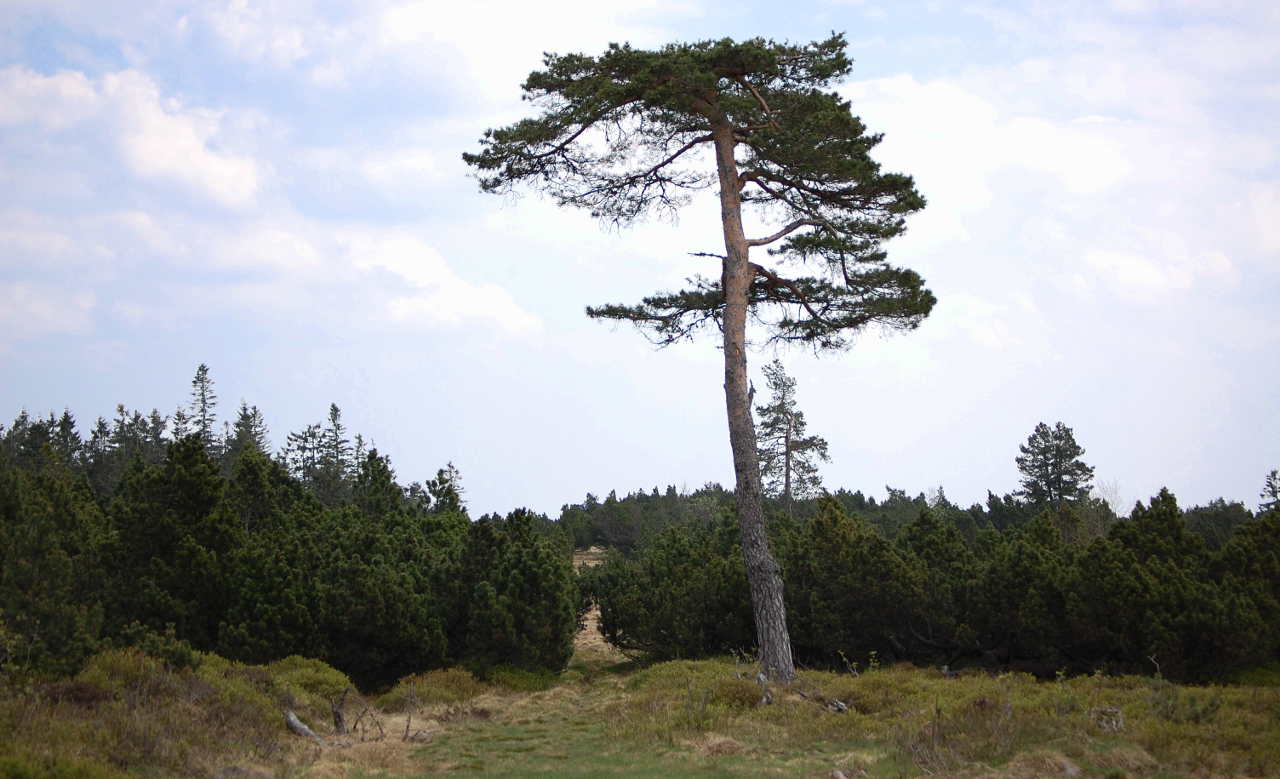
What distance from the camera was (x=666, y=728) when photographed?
43.4ft

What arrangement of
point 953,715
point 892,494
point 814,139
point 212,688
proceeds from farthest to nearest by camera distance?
point 892,494 → point 814,139 → point 212,688 → point 953,715

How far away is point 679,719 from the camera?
1364 cm

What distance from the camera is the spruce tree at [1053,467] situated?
156 feet

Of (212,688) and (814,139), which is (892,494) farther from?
(212,688)

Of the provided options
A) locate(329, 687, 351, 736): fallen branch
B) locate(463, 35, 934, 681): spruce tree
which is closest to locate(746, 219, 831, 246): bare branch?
locate(463, 35, 934, 681): spruce tree

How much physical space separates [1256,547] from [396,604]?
15.0 meters

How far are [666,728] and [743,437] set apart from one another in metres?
5.58

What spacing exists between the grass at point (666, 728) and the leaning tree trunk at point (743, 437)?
2.67ft

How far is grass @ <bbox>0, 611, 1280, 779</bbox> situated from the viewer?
9.98 metres

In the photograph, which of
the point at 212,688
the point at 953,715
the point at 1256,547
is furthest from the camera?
the point at 1256,547

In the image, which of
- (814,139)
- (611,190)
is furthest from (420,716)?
(814,139)

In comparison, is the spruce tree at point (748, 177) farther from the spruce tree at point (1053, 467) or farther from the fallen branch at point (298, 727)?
the spruce tree at point (1053, 467)

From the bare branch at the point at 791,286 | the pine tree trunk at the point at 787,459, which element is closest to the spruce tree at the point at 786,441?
the pine tree trunk at the point at 787,459

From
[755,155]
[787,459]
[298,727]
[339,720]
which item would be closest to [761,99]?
[755,155]
